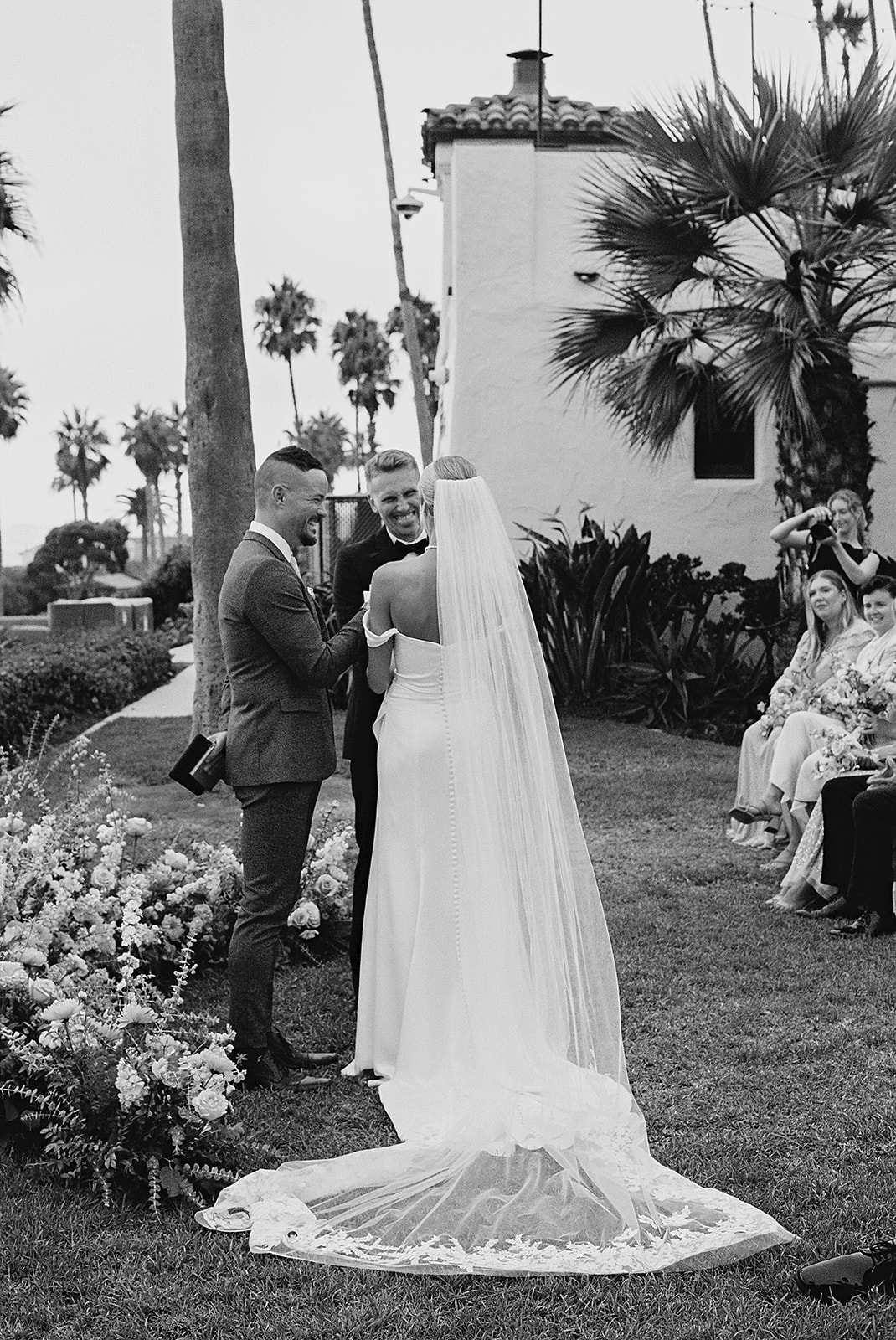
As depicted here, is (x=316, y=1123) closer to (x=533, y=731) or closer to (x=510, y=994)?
(x=510, y=994)

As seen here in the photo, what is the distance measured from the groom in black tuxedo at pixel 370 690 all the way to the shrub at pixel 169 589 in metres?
25.1

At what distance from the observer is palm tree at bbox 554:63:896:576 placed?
11250 mm

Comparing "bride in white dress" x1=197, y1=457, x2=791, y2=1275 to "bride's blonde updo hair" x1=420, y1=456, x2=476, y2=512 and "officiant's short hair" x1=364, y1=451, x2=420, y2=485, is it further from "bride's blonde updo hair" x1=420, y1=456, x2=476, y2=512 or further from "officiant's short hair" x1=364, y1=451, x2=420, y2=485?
"officiant's short hair" x1=364, y1=451, x2=420, y2=485

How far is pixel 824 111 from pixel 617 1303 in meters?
10.3

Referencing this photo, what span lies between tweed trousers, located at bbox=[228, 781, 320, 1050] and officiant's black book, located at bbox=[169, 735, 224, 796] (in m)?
0.10

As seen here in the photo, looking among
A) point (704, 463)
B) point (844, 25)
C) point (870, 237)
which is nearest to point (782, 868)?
point (870, 237)

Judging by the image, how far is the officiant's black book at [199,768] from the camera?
4770 millimetres

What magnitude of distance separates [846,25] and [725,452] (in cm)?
2254

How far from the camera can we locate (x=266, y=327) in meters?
57.3

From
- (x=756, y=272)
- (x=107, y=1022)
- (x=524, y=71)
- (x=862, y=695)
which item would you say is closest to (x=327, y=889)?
(x=107, y=1022)

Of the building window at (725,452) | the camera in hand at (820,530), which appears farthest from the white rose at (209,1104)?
the building window at (725,452)

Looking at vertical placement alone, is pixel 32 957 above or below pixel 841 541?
below

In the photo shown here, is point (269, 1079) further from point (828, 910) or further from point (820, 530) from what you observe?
point (820, 530)

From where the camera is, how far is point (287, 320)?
185 feet
